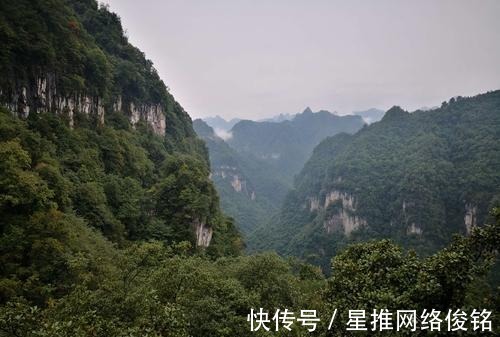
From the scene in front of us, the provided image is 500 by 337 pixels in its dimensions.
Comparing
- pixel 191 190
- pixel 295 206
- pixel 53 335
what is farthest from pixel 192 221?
pixel 295 206

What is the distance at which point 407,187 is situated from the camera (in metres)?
91.3

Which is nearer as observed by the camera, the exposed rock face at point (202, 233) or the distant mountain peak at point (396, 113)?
the exposed rock face at point (202, 233)

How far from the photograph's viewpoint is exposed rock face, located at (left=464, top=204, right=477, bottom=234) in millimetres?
75188

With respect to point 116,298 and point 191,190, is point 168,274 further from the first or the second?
point 191,190

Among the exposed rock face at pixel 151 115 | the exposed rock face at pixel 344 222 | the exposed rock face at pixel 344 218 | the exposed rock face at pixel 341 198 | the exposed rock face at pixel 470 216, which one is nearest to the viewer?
the exposed rock face at pixel 151 115

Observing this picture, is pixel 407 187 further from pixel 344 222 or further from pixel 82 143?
pixel 82 143

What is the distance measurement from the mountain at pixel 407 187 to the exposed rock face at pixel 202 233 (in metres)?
48.8

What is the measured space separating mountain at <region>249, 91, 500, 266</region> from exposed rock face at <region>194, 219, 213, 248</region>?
160 ft

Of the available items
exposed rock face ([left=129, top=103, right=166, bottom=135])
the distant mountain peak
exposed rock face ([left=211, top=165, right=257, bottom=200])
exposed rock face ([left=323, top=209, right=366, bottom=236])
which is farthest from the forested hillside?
exposed rock face ([left=211, top=165, right=257, bottom=200])

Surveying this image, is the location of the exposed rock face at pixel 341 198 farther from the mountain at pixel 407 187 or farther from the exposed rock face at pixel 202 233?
the exposed rock face at pixel 202 233

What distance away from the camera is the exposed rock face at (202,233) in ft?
116

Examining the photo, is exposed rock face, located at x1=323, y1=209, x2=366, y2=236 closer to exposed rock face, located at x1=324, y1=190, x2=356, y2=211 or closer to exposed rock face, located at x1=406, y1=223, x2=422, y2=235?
exposed rock face, located at x1=324, y1=190, x2=356, y2=211

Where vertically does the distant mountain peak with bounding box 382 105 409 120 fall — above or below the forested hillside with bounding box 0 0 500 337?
above

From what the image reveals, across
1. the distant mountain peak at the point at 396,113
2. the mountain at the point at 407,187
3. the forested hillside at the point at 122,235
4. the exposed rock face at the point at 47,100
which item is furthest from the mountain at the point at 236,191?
the exposed rock face at the point at 47,100
